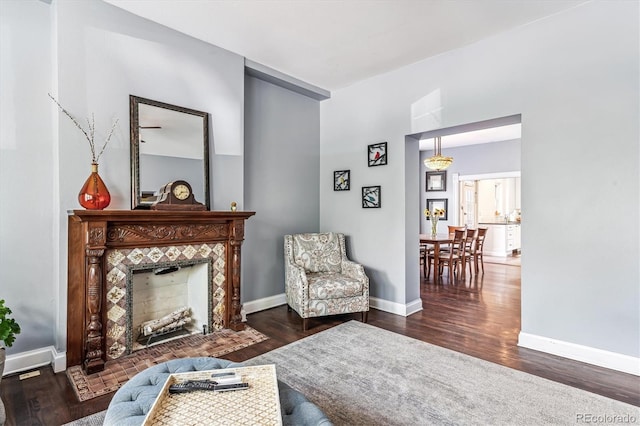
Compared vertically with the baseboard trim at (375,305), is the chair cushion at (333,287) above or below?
above

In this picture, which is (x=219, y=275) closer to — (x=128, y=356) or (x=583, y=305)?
(x=128, y=356)

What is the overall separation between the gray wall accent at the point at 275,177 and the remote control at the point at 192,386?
2599 millimetres

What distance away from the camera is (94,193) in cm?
255

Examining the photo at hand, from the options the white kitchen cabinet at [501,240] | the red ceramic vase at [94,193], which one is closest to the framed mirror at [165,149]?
the red ceramic vase at [94,193]

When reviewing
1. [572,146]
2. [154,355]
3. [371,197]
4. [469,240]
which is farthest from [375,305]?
[469,240]

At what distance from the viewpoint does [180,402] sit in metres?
1.32

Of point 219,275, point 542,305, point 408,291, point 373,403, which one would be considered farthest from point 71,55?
point 542,305

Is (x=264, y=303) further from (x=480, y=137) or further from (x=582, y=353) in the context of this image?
(x=480, y=137)

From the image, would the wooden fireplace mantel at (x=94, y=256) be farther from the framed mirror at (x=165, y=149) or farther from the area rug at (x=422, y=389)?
the area rug at (x=422, y=389)

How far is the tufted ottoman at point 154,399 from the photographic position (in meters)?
1.28

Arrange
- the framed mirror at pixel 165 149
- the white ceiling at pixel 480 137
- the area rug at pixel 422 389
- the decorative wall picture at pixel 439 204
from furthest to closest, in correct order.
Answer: the decorative wall picture at pixel 439 204
the white ceiling at pixel 480 137
the framed mirror at pixel 165 149
the area rug at pixel 422 389

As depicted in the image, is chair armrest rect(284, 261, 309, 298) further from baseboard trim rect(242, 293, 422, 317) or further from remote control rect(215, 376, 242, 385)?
remote control rect(215, 376, 242, 385)

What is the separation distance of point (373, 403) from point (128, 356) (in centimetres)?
203

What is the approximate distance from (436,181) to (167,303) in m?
7.48
